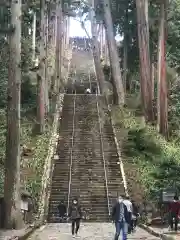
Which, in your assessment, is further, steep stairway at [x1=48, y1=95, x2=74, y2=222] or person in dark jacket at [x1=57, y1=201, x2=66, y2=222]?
steep stairway at [x1=48, y1=95, x2=74, y2=222]

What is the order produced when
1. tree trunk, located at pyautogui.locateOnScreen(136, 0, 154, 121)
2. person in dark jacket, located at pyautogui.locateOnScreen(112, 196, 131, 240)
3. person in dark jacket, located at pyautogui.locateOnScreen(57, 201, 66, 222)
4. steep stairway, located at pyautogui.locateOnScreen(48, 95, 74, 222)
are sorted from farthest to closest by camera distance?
tree trunk, located at pyautogui.locateOnScreen(136, 0, 154, 121)
steep stairway, located at pyautogui.locateOnScreen(48, 95, 74, 222)
person in dark jacket, located at pyautogui.locateOnScreen(57, 201, 66, 222)
person in dark jacket, located at pyautogui.locateOnScreen(112, 196, 131, 240)

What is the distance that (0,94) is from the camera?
31219 mm

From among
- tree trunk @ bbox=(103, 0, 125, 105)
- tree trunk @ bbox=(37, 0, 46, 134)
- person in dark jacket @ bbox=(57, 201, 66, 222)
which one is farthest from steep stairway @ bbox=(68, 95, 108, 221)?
tree trunk @ bbox=(103, 0, 125, 105)

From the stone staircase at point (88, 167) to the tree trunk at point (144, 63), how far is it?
2.62 metres

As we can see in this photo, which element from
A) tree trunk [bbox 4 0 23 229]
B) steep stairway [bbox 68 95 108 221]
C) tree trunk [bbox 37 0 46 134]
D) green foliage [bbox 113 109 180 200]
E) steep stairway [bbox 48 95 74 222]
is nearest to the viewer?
tree trunk [bbox 4 0 23 229]

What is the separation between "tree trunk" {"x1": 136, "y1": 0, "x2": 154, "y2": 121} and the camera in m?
29.8

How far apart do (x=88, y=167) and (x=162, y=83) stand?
7.50m

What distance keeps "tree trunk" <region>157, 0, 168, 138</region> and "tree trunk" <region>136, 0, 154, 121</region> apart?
2.13 feet

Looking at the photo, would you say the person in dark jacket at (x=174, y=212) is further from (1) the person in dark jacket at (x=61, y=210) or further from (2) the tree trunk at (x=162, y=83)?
(2) the tree trunk at (x=162, y=83)

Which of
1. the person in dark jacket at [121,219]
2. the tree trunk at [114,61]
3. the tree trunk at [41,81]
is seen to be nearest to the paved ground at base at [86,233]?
the person in dark jacket at [121,219]

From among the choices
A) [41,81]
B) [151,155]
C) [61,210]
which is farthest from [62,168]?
[41,81]

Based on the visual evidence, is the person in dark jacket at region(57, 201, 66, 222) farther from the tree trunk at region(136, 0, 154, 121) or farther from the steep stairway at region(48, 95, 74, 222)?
the tree trunk at region(136, 0, 154, 121)

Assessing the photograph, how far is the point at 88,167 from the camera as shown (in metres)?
24.7

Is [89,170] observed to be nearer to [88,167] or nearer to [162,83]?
[88,167]
